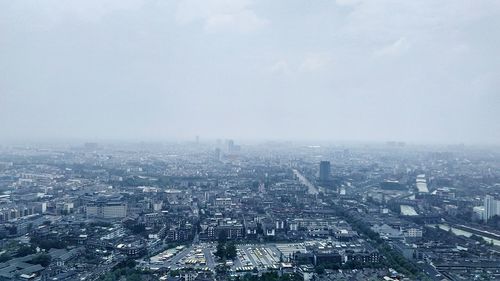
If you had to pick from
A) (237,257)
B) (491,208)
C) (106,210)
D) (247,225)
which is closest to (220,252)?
(237,257)

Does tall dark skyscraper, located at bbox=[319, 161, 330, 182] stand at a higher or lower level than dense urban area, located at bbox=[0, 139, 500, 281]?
higher

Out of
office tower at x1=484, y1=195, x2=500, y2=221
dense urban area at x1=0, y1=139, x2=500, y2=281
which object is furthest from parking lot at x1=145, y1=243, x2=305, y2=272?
office tower at x1=484, y1=195, x2=500, y2=221

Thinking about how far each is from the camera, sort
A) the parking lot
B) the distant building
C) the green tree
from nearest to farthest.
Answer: the parking lot < the green tree < the distant building

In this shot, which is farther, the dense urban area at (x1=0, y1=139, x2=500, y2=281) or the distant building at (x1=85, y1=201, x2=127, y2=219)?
the distant building at (x1=85, y1=201, x2=127, y2=219)

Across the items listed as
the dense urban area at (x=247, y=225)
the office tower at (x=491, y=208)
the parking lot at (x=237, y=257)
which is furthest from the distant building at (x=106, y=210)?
the office tower at (x=491, y=208)

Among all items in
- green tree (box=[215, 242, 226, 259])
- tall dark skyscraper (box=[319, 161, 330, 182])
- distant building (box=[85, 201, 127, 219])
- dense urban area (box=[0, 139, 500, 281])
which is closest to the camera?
dense urban area (box=[0, 139, 500, 281])

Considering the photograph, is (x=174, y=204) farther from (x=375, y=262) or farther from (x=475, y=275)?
(x=475, y=275)

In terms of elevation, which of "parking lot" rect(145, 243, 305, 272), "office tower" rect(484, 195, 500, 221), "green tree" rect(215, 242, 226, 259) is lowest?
"parking lot" rect(145, 243, 305, 272)

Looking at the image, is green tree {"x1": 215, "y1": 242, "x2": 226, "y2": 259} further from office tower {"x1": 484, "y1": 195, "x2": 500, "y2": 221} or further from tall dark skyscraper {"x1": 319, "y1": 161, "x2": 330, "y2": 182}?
tall dark skyscraper {"x1": 319, "y1": 161, "x2": 330, "y2": 182}
